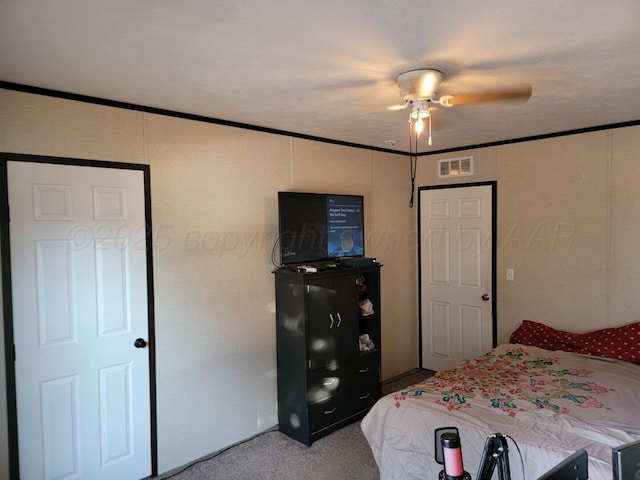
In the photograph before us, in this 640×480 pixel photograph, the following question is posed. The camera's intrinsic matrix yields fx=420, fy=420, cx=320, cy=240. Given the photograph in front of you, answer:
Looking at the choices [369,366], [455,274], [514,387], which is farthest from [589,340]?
[369,366]

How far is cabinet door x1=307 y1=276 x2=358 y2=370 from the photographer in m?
3.37

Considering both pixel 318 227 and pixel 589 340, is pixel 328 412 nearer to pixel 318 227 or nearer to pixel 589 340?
pixel 318 227

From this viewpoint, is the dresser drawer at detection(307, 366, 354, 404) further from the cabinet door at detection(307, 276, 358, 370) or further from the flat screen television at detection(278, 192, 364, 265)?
the flat screen television at detection(278, 192, 364, 265)

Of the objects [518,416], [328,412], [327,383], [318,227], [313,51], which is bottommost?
[328,412]

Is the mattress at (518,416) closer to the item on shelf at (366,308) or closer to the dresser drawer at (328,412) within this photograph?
the dresser drawer at (328,412)

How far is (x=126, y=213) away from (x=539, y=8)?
252 cm

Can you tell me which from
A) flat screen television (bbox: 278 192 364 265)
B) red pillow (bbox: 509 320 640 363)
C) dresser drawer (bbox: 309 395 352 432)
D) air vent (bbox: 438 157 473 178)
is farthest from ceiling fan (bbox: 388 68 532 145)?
dresser drawer (bbox: 309 395 352 432)

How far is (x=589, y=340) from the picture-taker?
3.58 metres

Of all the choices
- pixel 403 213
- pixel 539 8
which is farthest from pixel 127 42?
pixel 403 213

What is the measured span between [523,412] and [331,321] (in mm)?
1563

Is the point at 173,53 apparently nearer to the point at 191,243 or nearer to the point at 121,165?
the point at 121,165

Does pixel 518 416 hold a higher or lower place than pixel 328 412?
higher

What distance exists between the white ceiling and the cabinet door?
1.40 metres

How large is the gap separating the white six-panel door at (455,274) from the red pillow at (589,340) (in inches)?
20.4
